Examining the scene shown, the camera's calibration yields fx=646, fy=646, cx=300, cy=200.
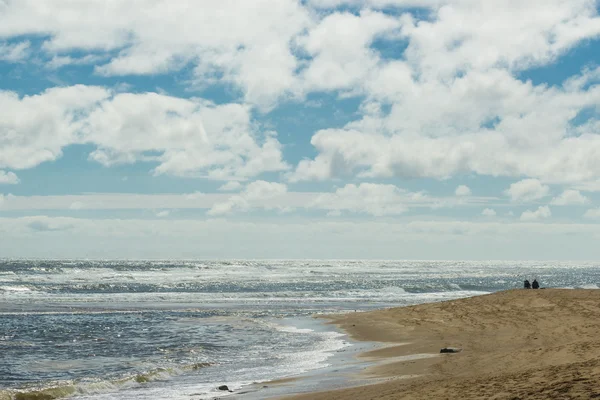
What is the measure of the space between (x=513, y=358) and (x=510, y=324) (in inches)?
504

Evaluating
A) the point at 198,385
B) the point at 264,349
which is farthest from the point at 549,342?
the point at 198,385

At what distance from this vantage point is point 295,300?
5903cm

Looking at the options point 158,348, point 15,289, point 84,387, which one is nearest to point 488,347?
point 158,348

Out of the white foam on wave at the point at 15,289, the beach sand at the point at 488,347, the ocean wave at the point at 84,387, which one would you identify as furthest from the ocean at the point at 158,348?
the white foam on wave at the point at 15,289

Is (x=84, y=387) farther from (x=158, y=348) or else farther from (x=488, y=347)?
(x=488, y=347)

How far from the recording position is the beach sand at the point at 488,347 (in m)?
11.8

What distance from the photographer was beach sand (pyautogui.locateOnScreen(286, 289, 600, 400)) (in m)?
11.8

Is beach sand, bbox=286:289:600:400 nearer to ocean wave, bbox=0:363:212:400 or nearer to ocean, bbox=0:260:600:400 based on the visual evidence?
ocean, bbox=0:260:600:400

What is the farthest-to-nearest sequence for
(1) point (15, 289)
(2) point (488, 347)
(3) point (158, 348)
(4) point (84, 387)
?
(1) point (15, 289), (3) point (158, 348), (2) point (488, 347), (4) point (84, 387)

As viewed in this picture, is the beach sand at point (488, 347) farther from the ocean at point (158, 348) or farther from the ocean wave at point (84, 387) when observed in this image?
the ocean wave at point (84, 387)

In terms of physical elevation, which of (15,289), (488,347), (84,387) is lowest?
(84,387)

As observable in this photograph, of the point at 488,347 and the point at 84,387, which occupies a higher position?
the point at 488,347

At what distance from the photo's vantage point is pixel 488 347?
2317cm

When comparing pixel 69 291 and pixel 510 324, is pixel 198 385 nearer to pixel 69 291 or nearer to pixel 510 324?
pixel 510 324
